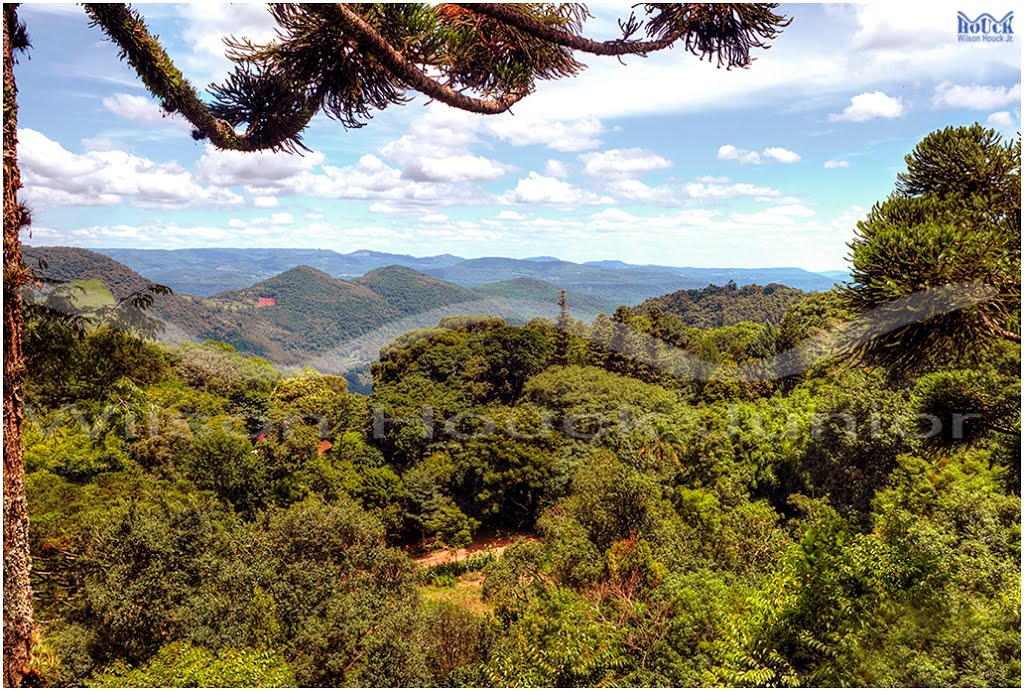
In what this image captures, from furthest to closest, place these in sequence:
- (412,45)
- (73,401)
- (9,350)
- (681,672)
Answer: (681,672)
(73,401)
(412,45)
(9,350)

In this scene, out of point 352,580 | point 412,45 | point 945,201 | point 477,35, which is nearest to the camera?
point 412,45

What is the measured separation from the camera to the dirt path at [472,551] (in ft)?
62.5

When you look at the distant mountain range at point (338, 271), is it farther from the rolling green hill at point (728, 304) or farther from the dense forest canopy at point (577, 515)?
the dense forest canopy at point (577, 515)

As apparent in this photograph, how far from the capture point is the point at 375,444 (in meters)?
25.9

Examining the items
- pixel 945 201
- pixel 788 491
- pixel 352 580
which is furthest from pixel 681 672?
pixel 788 491

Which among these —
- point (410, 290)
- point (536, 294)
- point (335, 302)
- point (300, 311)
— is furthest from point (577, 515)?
point (536, 294)

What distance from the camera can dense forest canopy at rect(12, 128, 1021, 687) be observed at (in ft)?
14.7

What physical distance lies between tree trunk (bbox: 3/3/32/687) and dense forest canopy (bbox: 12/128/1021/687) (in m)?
0.31

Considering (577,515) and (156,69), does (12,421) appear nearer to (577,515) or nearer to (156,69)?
(156,69)

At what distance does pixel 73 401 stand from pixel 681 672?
680 centimetres

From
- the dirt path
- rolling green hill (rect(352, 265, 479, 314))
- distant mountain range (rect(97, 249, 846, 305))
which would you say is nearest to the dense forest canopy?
the dirt path

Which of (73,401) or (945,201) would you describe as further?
(945,201)

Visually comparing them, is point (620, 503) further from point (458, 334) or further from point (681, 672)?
point (458, 334)

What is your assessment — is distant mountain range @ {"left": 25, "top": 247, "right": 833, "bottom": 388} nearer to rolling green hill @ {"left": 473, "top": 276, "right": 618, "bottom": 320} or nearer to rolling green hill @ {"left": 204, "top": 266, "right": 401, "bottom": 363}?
rolling green hill @ {"left": 204, "top": 266, "right": 401, "bottom": 363}
